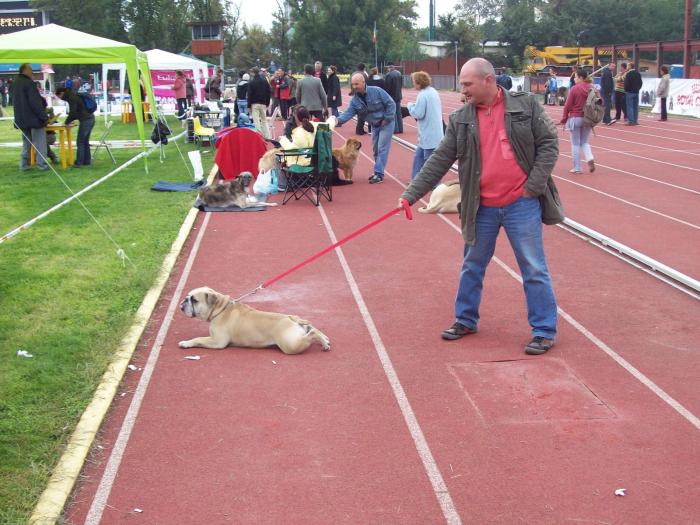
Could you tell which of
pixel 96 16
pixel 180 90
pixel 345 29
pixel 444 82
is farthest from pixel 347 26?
pixel 180 90

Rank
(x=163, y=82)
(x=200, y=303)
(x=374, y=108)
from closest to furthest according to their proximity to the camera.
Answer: (x=200, y=303) → (x=374, y=108) → (x=163, y=82)

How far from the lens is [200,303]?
6.68 m

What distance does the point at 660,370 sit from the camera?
6.19 m

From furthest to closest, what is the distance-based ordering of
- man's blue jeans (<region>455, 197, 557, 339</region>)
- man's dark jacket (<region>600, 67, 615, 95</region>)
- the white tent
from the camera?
man's dark jacket (<region>600, 67, 615, 95</region>) → the white tent → man's blue jeans (<region>455, 197, 557, 339</region>)

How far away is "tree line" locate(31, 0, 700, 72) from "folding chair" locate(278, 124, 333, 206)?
5694 cm

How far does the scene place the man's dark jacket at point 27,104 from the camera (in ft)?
55.7

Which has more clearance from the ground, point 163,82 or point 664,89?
point 163,82

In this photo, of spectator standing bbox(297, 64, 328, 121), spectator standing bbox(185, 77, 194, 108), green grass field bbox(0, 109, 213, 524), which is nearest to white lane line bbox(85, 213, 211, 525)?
green grass field bbox(0, 109, 213, 524)

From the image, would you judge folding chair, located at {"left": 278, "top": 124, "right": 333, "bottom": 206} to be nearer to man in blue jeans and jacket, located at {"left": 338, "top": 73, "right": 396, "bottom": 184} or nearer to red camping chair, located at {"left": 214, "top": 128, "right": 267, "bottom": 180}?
man in blue jeans and jacket, located at {"left": 338, "top": 73, "right": 396, "bottom": 184}

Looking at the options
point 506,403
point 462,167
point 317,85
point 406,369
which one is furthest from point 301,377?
point 317,85

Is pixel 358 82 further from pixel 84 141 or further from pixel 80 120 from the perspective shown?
pixel 84 141

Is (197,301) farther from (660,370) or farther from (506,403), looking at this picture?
(660,370)

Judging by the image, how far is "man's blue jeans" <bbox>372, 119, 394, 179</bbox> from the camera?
15489 mm

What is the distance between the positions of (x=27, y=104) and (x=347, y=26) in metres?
72.9
